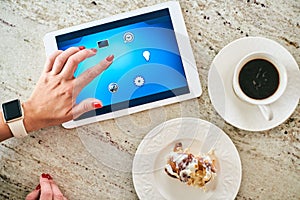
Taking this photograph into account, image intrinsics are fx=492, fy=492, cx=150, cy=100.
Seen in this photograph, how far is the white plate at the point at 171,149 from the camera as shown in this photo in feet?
3.44

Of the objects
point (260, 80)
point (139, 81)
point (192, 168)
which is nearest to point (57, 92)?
point (139, 81)

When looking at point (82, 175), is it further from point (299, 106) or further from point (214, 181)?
point (299, 106)

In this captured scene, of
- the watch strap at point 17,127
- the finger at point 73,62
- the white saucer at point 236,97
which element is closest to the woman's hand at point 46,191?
the watch strap at point 17,127

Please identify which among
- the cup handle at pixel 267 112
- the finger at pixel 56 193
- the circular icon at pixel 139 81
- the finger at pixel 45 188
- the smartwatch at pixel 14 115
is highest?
the smartwatch at pixel 14 115

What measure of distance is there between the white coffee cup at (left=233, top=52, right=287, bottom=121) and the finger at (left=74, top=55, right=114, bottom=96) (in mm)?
283

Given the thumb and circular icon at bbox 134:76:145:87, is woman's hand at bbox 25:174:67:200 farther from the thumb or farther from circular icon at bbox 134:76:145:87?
circular icon at bbox 134:76:145:87

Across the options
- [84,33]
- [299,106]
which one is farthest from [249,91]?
[84,33]

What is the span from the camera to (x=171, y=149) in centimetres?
106

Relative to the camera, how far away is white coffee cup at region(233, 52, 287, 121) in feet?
3.34

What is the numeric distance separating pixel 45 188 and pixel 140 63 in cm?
34

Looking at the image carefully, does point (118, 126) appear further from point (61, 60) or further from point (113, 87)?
point (61, 60)

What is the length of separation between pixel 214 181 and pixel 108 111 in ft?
0.91

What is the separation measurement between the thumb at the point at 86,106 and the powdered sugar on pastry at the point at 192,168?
20 centimetres

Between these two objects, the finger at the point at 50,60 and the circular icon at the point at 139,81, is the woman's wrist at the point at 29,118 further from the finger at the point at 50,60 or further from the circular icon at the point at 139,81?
the circular icon at the point at 139,81
